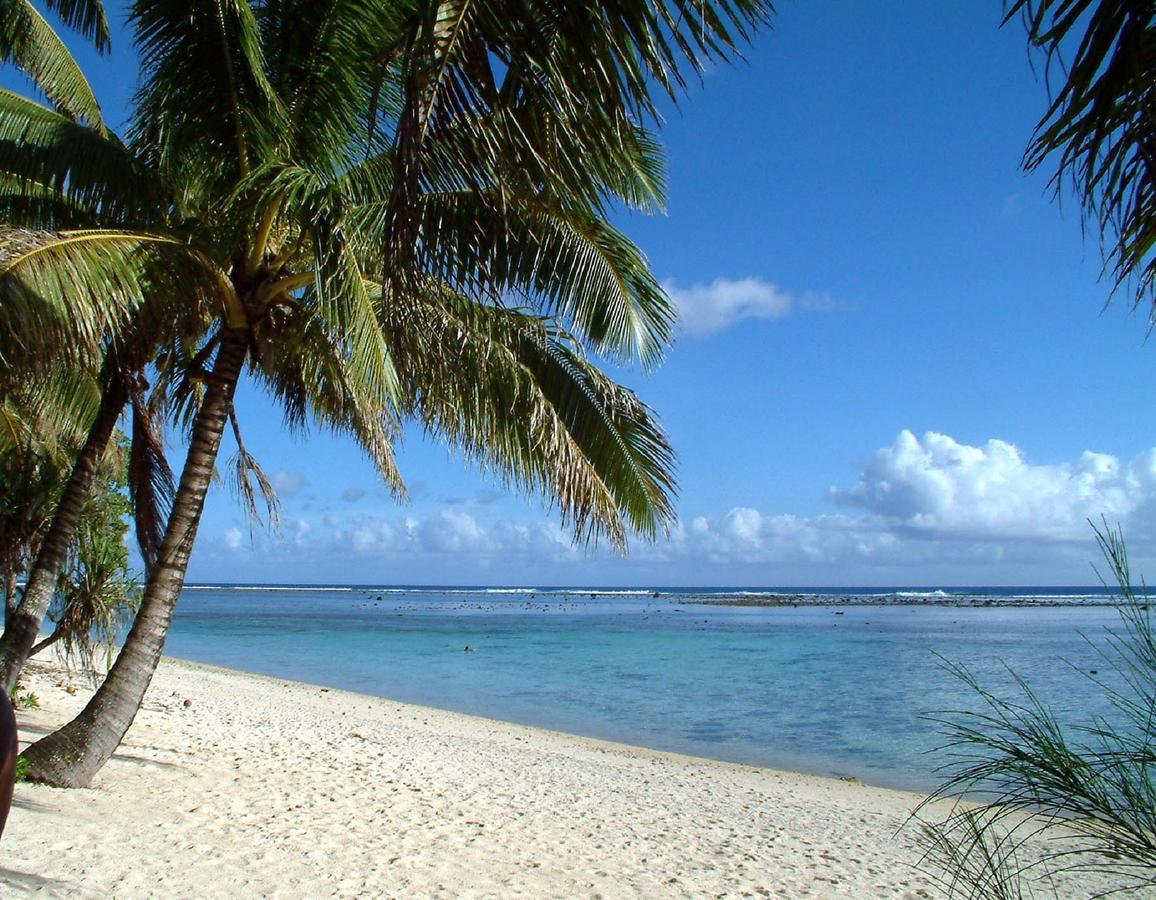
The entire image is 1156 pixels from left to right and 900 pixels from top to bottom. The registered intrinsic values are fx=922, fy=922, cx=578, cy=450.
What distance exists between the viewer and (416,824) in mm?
7047

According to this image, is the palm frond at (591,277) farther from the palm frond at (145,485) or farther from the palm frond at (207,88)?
the palm frond at (145,485)

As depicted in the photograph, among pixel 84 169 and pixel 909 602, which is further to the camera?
pixel 909 602

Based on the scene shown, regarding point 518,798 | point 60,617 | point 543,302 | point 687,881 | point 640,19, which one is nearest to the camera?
point 640,19

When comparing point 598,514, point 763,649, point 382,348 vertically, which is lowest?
point 763,649

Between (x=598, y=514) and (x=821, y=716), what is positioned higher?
(x=598, y=514)

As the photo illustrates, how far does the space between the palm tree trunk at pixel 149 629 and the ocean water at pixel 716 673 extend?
5.14 m

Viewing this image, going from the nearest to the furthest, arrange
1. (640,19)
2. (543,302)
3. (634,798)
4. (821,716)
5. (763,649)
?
(640,19)
(543,302)
(634,798)
(821,716)
(763,649)

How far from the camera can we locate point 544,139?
269 centimetres

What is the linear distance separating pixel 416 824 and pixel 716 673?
60.7 ft

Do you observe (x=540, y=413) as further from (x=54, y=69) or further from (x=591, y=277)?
(x=54, y=69)

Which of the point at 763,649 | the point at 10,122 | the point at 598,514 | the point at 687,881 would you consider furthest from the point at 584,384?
the point at 763,649

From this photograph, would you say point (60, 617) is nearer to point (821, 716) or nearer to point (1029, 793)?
point (1029, 793)

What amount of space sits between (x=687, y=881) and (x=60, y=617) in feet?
24.7

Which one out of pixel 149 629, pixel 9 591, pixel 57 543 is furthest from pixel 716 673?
pixel 149 629
